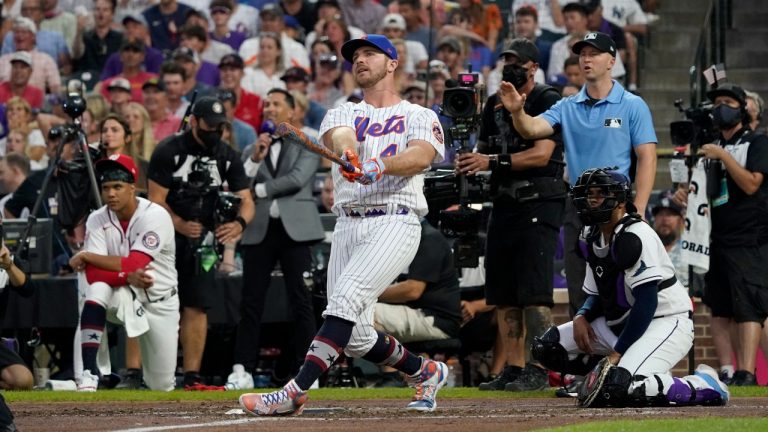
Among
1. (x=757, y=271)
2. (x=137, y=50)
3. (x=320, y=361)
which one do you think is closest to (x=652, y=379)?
(x=320, y=361)

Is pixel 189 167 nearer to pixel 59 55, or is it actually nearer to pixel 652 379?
pixel 652 379

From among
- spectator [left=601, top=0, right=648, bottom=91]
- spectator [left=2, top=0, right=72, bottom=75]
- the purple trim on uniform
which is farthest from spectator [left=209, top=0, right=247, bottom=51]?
the purple trim on uniform

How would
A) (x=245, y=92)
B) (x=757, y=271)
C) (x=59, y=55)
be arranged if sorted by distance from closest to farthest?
(x=757, y=271) → (x=245, y=92) → (x=59, y=55)

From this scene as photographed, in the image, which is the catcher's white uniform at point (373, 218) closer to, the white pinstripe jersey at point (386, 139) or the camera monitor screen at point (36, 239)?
the white pinstripe jersey at point (386, 139)

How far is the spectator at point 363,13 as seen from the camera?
57.1 ft

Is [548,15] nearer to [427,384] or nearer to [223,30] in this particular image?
[223,30]

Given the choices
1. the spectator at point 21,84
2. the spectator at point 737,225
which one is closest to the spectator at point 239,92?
the spectator at point 21,84

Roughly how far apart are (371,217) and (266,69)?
8.84 m

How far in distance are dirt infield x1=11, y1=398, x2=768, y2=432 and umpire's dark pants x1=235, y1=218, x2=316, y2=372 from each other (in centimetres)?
258

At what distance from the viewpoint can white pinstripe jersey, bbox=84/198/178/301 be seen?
1093 cm

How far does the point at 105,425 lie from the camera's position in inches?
284

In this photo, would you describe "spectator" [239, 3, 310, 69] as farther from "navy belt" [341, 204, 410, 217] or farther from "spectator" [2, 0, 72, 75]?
"navy belt" [341, 204, 410, 217]

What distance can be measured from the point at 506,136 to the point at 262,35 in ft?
22.4

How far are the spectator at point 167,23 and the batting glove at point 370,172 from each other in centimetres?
1060
